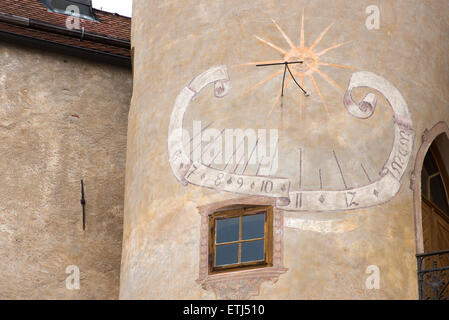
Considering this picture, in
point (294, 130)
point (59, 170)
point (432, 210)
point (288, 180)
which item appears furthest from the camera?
point (59, 170)

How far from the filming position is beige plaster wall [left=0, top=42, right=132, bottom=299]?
1636cm

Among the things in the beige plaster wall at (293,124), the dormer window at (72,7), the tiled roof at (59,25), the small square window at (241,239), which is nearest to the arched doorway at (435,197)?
the beige plaster wall at (293,124)

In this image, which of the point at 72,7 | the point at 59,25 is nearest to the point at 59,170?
the point at 59,25

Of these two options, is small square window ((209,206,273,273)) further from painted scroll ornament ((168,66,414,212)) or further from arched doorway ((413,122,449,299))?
arched doorway ((413,122,449,299))

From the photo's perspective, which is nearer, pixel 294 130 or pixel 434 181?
pixel 294 130

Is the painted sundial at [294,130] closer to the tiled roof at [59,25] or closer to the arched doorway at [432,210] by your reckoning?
the arched doorway at [432,210]

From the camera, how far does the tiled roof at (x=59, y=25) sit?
694 inches

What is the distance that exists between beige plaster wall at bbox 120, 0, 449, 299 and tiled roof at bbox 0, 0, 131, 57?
1.81 meters

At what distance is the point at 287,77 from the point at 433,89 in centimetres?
187

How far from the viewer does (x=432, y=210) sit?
15.6 m

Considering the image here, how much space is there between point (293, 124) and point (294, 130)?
0.08 meters

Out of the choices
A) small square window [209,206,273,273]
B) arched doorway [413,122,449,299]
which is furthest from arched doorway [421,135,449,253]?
small square window [209,206,273,273]

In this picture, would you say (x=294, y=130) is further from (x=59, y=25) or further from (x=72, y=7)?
(x=72, y=7)
